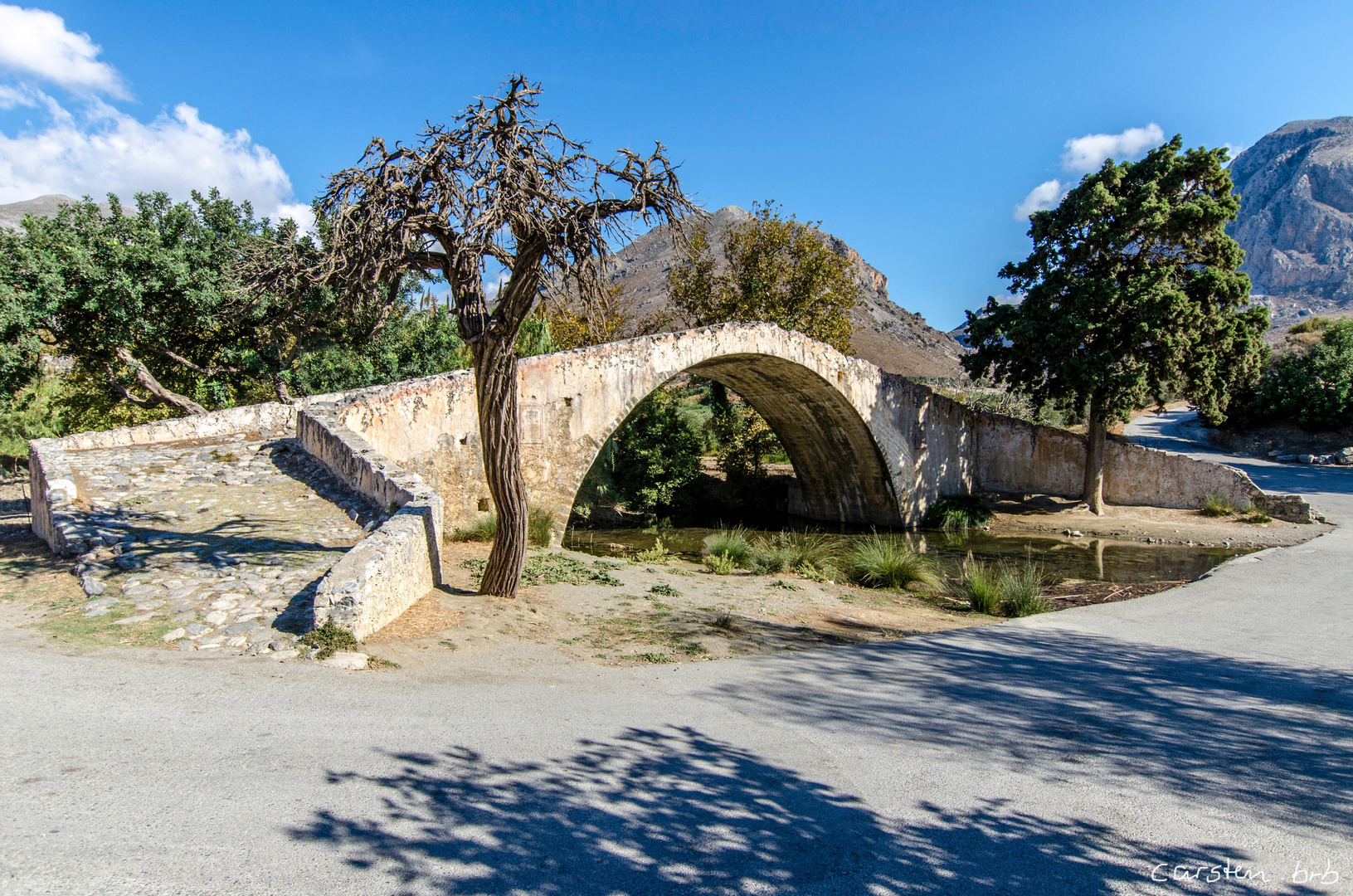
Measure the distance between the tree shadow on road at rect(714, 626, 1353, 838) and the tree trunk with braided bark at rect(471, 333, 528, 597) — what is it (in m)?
2.66

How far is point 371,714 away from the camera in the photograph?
371 cm

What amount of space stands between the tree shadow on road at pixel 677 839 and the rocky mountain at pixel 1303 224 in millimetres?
88489

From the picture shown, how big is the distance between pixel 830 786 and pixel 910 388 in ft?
53.3

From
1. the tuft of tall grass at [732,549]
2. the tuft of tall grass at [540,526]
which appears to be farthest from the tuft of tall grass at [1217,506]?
the tuft of tall grass at [540,526]

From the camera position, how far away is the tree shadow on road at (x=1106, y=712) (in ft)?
10.8

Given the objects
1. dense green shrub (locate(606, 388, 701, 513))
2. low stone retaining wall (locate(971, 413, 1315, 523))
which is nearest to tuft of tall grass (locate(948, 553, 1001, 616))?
dense green shrub (locate(606, 388, 701, 513))

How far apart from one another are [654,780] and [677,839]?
1.75ft

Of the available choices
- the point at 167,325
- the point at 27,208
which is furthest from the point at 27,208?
the point at 167,325

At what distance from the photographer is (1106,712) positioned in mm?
4367

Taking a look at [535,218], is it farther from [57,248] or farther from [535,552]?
[57,248]

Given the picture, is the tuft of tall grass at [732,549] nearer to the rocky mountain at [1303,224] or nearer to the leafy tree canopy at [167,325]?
the leafy tree canopy at [167,325]

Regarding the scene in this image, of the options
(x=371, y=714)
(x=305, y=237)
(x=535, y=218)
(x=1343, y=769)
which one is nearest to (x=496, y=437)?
(x=535, y=218)

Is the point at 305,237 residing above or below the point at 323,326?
above

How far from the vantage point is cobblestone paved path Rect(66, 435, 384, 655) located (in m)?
5.00
